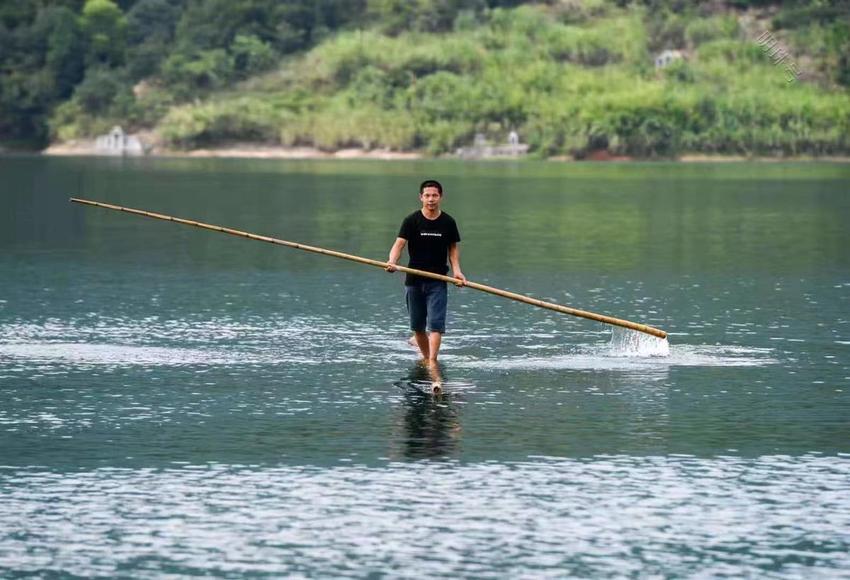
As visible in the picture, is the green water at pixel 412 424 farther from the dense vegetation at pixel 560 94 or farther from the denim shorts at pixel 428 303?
the dense vegetation at pixel 560 94

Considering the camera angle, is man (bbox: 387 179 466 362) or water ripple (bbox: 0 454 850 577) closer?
Answer: water ripple (bbox: 0 454 850 577)

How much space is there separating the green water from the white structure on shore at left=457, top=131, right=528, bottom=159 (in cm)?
14296

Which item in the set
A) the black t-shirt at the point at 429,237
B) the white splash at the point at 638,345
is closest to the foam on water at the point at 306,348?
the white splash at the point at 638,345

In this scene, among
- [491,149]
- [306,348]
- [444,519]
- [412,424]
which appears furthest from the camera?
[491,149]

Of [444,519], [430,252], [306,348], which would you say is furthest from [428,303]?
[444,519]

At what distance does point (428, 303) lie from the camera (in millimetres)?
21516

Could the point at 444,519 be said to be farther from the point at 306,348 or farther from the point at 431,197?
the point at 306,348

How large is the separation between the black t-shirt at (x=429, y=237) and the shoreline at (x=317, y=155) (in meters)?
153

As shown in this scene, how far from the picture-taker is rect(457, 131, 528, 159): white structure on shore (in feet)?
600

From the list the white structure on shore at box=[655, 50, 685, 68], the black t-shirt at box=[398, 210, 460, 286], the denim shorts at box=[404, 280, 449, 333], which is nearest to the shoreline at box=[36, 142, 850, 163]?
the white structure on shore at box=[655, 50, 685, 68]

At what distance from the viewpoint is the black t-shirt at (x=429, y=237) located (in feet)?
69.8

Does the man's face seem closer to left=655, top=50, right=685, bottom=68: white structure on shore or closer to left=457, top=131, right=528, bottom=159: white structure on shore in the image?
left=457, top=131, right=528, bottom=159: white structure on shore

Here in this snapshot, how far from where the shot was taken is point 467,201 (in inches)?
2958

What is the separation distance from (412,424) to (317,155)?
16826cm
